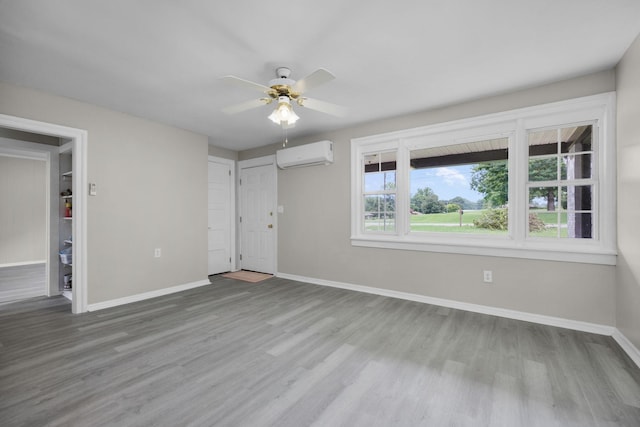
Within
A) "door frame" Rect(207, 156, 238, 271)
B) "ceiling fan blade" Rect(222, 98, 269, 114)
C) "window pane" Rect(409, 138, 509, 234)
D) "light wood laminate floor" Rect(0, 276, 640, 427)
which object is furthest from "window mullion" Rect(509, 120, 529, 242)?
"door frame" Rect(207, 156, 238, 271)

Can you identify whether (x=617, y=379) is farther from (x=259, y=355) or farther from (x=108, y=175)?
(x=108, y=175)

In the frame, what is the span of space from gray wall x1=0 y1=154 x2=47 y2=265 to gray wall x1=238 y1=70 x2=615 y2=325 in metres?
5.11

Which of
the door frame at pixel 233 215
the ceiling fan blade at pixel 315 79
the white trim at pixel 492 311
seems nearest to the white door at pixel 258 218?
the door frame at pixel 233 215

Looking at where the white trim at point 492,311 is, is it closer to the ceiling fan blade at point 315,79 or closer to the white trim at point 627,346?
the white trim at point 627,346

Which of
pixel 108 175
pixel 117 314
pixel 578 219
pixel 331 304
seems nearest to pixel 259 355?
pixel 331 304

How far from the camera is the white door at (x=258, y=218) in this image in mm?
5176

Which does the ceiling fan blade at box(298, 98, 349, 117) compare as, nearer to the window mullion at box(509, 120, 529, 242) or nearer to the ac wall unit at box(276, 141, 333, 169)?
the ac wall unit at box(276, 141, 333, 169)

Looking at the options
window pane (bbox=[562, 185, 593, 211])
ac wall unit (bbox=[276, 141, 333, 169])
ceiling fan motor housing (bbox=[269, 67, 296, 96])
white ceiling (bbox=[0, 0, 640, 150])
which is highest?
white ceiling (bbox=[0, 0, 640, 150])

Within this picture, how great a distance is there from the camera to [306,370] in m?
2.04

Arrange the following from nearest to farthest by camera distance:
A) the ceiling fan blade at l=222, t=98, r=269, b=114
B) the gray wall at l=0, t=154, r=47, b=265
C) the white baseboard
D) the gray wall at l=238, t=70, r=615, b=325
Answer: the white baseboard, the ceiling fan blade at l=222, t=98, r=269, b=114, the gray wall at l=238, t=70, r=615, b=325, the gray wall at l=0, t=154, r=47, b=265

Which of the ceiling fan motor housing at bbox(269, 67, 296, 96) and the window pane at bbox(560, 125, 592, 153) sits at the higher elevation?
the ceiling fan motor housing at bbox(269, 67, 296, 96)

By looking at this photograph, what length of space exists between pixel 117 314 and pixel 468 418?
11.8 ft

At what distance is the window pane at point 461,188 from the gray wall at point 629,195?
917 mm

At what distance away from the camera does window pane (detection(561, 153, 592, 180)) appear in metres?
2.75
